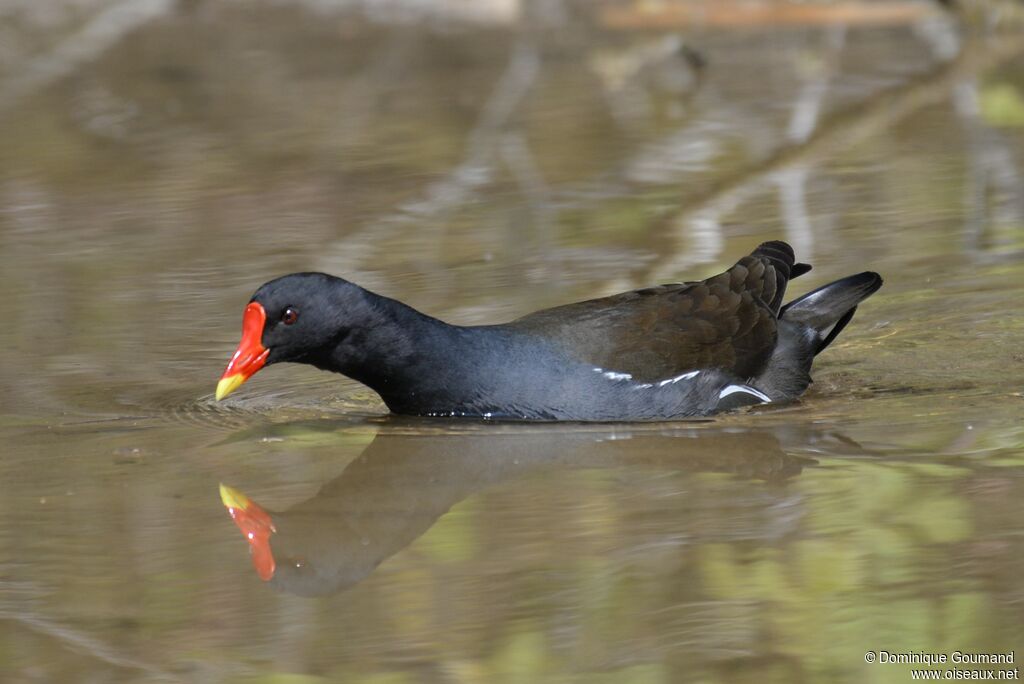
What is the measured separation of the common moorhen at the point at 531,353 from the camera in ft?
16.6

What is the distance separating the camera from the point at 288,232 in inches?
308

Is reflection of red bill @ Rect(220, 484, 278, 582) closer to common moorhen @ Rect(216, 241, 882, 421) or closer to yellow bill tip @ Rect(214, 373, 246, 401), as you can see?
yellow bill tip @ Rect(214, 373, 246, 401)

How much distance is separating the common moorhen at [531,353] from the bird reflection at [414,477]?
16cm

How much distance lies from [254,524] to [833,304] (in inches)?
95.5

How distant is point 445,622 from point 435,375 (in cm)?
170

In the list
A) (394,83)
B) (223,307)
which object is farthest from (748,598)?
(394,83)

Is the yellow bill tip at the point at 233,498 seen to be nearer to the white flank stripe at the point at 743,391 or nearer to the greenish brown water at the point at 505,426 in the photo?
the greenish brown water at the point at 505,426

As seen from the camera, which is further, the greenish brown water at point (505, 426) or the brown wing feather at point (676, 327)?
the brown wing feather at point (676, 327)

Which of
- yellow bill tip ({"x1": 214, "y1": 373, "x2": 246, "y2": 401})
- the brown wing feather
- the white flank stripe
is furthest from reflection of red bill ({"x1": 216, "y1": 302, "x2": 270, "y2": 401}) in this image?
the white flank stripe

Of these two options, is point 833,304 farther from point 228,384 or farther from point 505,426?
point 228,384

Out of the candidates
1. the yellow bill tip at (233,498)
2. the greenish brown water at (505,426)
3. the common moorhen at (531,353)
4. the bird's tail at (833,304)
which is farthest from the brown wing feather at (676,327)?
the yellow bill tip at (233,498)

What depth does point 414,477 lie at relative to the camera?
477 cm

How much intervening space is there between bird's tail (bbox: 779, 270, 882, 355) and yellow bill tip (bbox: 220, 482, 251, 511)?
2.19 meters

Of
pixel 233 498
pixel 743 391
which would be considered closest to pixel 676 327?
pixel 743 391
